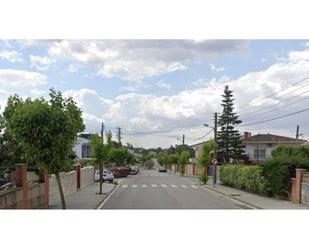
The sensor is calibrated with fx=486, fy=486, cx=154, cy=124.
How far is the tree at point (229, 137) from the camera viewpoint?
72.5m

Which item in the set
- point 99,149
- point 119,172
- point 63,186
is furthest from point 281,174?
point 119,172

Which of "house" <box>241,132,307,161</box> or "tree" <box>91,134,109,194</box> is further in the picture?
"house" <box>241,132,307,161</box>

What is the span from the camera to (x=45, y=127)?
16391 mm

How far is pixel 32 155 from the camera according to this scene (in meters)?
17.0

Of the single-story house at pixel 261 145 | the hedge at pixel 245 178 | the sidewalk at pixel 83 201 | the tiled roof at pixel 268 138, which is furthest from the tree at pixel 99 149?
the tiled roof at pixel 268 138

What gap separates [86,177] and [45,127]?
2631cm

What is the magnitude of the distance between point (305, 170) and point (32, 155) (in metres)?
15.3

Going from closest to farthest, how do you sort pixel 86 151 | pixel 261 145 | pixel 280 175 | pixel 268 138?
pixel 280 175
pixel 261 145
pixel 268 138
pixel 86 151

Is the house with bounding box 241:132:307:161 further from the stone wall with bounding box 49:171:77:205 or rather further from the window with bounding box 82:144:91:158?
the stone wall with bounding box 49:171:77:205

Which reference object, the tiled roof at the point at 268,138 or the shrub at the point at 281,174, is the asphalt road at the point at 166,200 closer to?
the shrub at the point at 281,174

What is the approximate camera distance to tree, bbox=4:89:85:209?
53.8 feet

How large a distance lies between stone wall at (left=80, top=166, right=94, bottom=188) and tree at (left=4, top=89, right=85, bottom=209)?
2135cm

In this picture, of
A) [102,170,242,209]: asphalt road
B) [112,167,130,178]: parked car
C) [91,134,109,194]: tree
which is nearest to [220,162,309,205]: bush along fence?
[102,170,242,209]: asphalt road

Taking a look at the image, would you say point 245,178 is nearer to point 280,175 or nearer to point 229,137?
point 280,175
